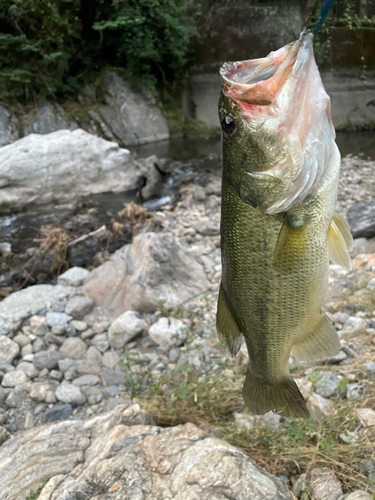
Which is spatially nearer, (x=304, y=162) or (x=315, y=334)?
(x=304, y=162)

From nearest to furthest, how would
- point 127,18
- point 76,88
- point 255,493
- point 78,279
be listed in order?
1. point 255,493
2. point 78,279
3. point 127,18
4. point 76,88

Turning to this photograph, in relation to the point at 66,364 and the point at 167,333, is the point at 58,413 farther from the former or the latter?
the point at 167,333

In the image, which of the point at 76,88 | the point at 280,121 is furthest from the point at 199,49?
the point at 280,121

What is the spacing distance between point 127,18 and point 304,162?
15.2m

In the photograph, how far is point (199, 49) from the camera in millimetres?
15266

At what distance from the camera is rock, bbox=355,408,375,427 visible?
7.22ft

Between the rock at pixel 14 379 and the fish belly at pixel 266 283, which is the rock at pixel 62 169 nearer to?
the rock at pixel 14 379

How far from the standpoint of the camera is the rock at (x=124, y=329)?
4043 mm

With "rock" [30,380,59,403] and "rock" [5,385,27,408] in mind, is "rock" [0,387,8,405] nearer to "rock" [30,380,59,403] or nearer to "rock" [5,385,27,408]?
"rock" [5,385,27,408]

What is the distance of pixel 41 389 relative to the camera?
11.6ft

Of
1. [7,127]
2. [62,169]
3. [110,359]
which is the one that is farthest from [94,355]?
[7,127]

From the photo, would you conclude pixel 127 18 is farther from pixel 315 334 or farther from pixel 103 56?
pixel 315 334

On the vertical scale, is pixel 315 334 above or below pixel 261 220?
below

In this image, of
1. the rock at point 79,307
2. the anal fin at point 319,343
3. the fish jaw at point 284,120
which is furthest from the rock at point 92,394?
the fish jaw at point 284,120
